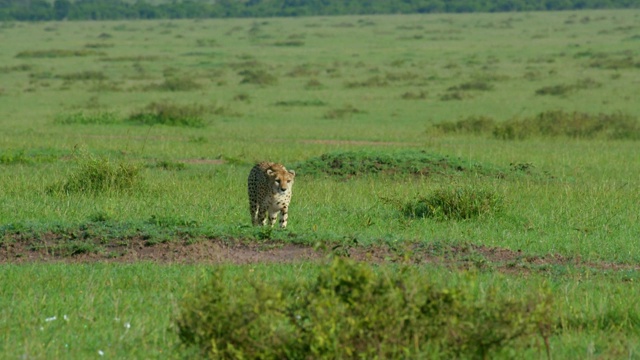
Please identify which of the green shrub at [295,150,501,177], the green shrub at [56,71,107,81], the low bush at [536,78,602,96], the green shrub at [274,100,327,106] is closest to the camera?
the green shrub at [295,150,501,177]

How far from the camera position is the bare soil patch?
7637 millimetres

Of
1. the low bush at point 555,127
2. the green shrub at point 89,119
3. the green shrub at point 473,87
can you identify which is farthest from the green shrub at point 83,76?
the low bush at point 555,127

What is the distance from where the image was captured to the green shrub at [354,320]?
4723mm

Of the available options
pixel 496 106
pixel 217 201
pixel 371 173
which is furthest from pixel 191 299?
pixel 496 106

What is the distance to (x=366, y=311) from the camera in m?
4.72

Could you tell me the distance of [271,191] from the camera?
29.5ft

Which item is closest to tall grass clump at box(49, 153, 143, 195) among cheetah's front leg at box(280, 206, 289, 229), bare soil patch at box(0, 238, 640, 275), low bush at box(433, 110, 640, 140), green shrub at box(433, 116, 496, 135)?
cheetah's front leg at box(280, 206, 289, 229)

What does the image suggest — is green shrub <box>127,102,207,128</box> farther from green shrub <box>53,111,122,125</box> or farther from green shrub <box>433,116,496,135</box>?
green shrub <box>433,116,496,135</box>

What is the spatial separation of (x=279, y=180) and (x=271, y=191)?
0.14m

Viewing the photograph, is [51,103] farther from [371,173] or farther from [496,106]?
[371,173]

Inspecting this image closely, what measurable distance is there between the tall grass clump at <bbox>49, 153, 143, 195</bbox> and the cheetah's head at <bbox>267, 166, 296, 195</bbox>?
291 centimetres

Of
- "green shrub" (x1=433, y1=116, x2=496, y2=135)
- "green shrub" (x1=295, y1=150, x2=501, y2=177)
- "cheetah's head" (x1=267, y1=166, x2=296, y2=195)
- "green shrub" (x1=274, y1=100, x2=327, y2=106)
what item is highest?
"cheetah's head" (x1=267, y1=166, x2=296, y2=195)

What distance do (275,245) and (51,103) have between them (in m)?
18.9

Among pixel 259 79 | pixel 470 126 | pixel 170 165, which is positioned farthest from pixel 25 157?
pixel 259 79
